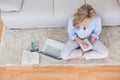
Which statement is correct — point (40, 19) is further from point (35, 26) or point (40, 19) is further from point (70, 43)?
point (70, 43)

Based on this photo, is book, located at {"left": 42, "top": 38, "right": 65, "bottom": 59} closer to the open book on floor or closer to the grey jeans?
the open book on floor

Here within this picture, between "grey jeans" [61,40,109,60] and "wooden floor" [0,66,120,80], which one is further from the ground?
"grey jeans" [61,40,109,60]

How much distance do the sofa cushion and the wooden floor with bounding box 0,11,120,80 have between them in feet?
2.07

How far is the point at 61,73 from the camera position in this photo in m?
2.45

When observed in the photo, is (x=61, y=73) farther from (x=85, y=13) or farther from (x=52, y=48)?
(x=85, y=13)

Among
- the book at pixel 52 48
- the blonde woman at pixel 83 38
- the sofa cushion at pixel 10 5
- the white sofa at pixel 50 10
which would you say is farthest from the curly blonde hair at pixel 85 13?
the sofa cushion at pixel 10 5

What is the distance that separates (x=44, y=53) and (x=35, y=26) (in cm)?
36

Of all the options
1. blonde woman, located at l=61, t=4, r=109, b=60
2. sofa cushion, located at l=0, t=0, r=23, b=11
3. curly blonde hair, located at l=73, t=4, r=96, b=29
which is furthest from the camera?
sofa cushion, located at l=0, t=0, r=23, b=11

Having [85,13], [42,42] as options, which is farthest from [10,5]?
[85,13]

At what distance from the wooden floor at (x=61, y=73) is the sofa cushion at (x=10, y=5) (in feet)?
2.07

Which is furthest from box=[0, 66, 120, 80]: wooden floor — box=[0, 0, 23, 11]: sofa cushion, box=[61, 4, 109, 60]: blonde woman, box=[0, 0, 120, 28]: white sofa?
box=[0, 0, 23, 11]: sofa cushion

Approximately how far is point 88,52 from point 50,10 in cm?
62

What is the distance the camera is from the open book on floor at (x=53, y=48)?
256cm

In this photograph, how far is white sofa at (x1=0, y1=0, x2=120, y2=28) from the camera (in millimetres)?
2521
